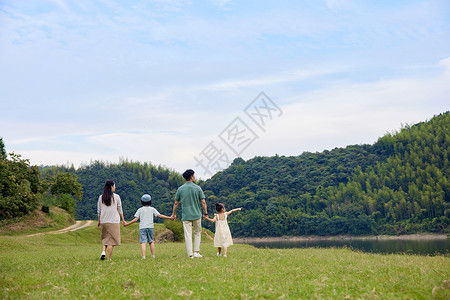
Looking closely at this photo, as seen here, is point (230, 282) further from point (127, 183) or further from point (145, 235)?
point (127, 183)

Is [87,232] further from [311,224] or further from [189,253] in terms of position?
[311,224]

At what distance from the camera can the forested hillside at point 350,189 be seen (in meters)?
88.1

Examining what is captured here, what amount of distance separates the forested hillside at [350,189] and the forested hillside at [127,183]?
11.1 m

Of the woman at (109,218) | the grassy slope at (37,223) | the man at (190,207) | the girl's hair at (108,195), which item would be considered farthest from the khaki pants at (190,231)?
the grassy slope at (37,223)

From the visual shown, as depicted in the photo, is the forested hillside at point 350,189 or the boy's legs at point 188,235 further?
the forested hillside at point 350,189

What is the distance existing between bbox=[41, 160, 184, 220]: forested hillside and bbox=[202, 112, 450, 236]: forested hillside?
11.1m

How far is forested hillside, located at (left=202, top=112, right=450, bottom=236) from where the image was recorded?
289 ft

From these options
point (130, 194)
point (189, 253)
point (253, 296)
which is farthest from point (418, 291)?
point (130, 194)

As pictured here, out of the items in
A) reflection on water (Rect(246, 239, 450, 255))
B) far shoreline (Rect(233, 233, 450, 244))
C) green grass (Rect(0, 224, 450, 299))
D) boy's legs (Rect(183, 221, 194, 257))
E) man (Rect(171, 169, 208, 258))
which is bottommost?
far shoreline (Rect(233, 233, 450, 244))

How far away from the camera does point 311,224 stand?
95188 mm

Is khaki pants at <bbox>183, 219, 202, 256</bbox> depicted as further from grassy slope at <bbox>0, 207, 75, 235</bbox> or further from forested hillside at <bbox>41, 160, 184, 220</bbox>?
forested hillside at <bbox>41, 160, 184, 220</bbox>

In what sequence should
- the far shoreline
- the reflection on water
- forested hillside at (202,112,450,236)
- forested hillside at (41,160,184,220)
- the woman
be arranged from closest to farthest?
the woman, the reflection on water, the far shoreline, forested hillside at (202,112,450,236), forested hillside at (41,160,184,220)

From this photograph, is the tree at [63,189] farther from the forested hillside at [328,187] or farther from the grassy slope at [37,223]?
the forested hillside at [328,187]

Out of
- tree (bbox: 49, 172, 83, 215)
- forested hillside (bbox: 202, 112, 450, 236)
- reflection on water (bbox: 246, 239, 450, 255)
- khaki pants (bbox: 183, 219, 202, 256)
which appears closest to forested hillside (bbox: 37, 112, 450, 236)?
forested hillside (bbox: 202, 112, 450, 236)
